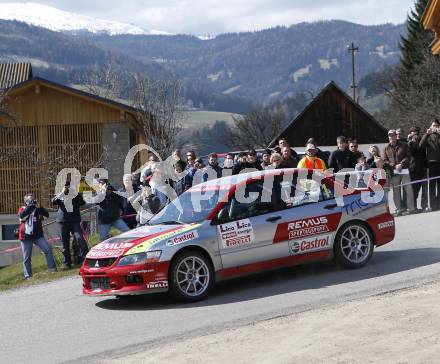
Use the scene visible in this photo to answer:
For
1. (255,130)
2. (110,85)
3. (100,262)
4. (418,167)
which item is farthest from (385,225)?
(255,130)

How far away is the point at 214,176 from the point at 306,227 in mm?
6120

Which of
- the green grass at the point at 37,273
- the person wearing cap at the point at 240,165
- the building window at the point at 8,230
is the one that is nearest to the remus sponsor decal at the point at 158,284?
the green grass at the point at 37,273

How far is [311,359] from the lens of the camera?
798 cm

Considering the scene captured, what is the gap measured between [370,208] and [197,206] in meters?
2.65

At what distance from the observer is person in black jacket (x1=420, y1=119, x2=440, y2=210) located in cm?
1898

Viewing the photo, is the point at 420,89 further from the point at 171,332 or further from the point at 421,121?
the point at 171,332

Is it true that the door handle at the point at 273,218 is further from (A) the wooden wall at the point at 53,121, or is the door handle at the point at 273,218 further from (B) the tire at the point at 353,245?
(A) the wooden wall at the point at 53,121

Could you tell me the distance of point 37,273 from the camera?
59.7 ft

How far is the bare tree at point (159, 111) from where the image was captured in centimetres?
3869

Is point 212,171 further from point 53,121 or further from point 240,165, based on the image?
point 53,121

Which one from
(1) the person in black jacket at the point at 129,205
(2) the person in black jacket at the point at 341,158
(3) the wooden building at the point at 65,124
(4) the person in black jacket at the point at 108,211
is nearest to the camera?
(4) the person in black jacket at the point at 108,211

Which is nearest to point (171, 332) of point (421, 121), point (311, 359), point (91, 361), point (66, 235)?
point (91, 361)

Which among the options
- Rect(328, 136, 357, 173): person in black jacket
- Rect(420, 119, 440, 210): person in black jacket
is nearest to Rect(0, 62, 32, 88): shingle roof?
Rect(420, 119, 440, 210): person in black jacket

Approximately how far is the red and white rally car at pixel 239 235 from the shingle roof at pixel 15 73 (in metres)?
41.5
